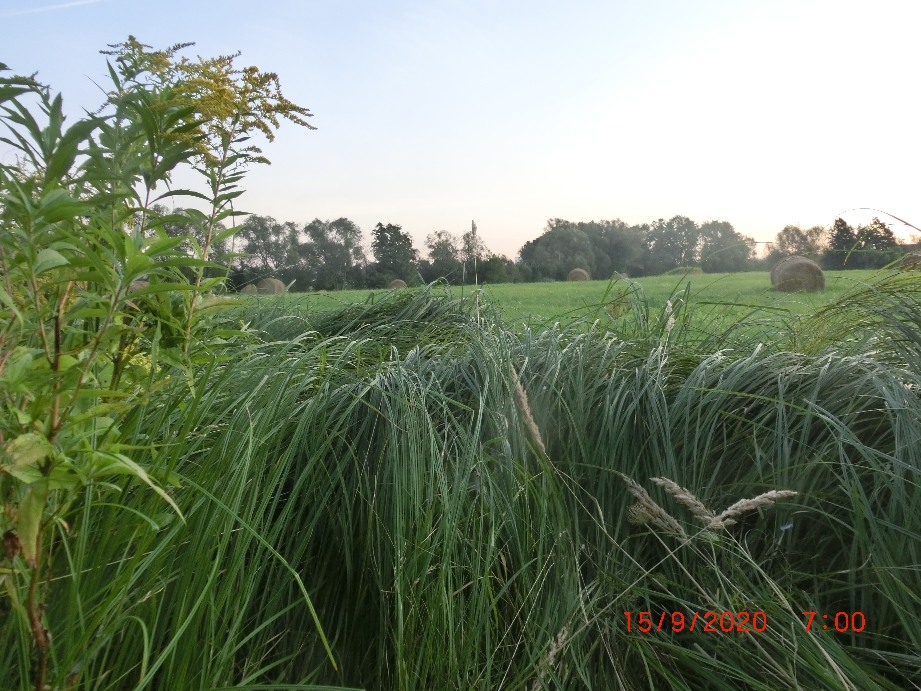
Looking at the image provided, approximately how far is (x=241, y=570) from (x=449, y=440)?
0.52 metres

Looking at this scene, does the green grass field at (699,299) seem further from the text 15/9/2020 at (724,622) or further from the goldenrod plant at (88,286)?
the goldenrod plant at (88,286)

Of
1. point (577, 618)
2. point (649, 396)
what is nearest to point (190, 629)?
point (577, 618)

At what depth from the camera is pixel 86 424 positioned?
2.99 ft

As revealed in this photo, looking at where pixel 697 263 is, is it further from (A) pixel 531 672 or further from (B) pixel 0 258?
(B) pixel 0 258

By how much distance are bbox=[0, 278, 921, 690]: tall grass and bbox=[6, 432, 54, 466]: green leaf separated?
0.56 ft

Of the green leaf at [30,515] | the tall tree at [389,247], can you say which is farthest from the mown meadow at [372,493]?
the tall tree at [389,247]

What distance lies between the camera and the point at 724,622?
3.75 ft
